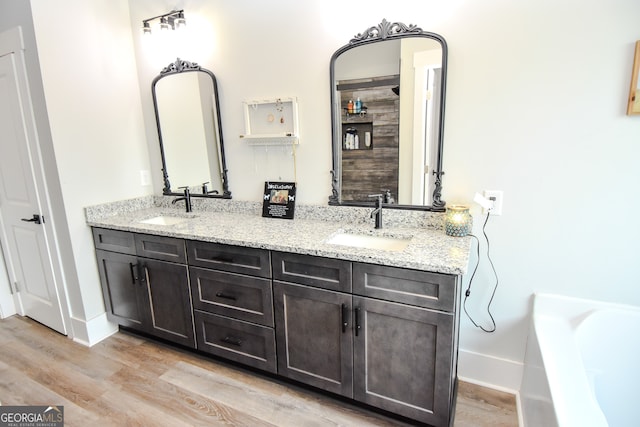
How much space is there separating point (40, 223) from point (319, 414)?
7.51ft

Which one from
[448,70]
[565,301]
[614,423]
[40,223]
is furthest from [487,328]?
[40,223]

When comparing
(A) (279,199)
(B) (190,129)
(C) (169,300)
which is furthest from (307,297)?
(B) (190,129)

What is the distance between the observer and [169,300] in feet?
7.22

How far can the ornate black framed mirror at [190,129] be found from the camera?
2.46 metres

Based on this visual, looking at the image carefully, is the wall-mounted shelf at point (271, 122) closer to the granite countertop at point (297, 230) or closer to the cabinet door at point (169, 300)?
the granite countertop at point (297, 230)

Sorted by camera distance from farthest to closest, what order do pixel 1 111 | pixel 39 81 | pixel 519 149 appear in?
pixel 1 111, pixel 39 81, pixel 519 149

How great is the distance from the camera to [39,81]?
2.10 meters

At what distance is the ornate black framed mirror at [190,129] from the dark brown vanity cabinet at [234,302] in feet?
2.39

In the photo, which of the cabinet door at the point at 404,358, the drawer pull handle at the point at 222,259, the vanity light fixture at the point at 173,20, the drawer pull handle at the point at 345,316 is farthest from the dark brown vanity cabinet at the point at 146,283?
the vanity light fixture at the point at 173,20

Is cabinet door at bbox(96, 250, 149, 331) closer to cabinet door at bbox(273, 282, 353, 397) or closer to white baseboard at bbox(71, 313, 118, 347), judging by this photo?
white baseboard at bbox(71, 313, 118, 347)

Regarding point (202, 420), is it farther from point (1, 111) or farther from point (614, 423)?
point (1, 111)

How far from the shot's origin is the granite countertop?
1506mm

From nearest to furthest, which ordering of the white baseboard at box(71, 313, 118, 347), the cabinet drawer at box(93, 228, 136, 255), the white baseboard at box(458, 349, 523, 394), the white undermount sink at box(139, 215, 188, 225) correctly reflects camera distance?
the white baseboard at box(458, 349, 523, 394)
the cabinet drawer at box(93, 228, 136, 255)
the white baseboard at box(71, 313, 118, 347)
the white undermount sink at box(139, 215, 188, 225)

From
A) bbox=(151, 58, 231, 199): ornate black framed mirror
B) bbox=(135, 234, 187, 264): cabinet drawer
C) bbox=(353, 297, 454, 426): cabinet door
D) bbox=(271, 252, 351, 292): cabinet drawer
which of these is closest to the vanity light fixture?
bbox=(151, 58, 231, 199): ornate black framed mirror
